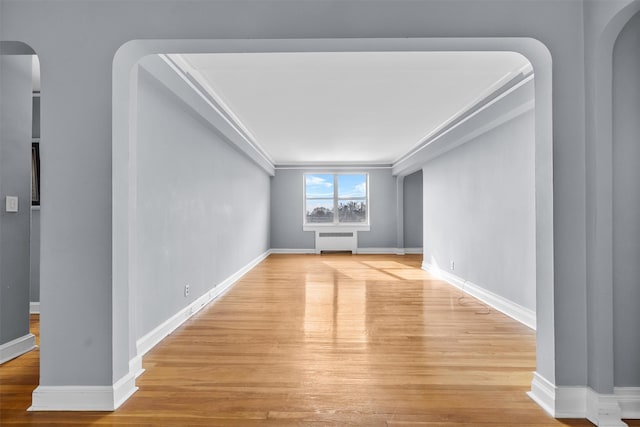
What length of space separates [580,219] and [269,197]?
26.8 feet

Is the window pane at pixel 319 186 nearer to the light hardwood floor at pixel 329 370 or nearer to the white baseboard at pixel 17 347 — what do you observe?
the light hardwood floor at pixel 329 370

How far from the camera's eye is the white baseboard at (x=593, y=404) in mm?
1826

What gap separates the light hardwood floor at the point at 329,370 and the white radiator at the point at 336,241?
538cm

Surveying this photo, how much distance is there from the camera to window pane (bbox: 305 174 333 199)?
989cm

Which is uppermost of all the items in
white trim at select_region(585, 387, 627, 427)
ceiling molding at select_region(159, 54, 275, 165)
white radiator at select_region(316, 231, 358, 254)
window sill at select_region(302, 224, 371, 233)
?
ceiling molding at select_region(159, 54, 275, 165)

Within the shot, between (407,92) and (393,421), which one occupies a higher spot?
(407,92)

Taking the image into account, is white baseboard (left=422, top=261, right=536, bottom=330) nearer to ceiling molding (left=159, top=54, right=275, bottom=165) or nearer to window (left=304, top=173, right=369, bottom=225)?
ceiling molding (left=159, top=54, right=275, bottom=165)

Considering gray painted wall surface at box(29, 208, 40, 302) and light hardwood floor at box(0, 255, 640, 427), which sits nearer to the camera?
light hardwood floor at box(0, 255, 640, 427)

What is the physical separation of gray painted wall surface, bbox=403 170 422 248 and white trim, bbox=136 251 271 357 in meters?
5.84

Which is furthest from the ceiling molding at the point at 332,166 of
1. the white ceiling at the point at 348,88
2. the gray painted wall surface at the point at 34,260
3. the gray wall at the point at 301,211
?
the gray painted wall surface at the point at 34,260

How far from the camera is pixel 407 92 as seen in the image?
3.79 meters

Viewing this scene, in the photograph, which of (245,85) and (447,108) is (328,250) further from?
(245,85)

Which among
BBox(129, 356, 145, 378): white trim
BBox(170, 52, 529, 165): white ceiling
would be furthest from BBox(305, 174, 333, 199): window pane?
BBox(129, 356, 145, 378): white trim

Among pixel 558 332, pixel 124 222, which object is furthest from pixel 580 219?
pixel 124 222
